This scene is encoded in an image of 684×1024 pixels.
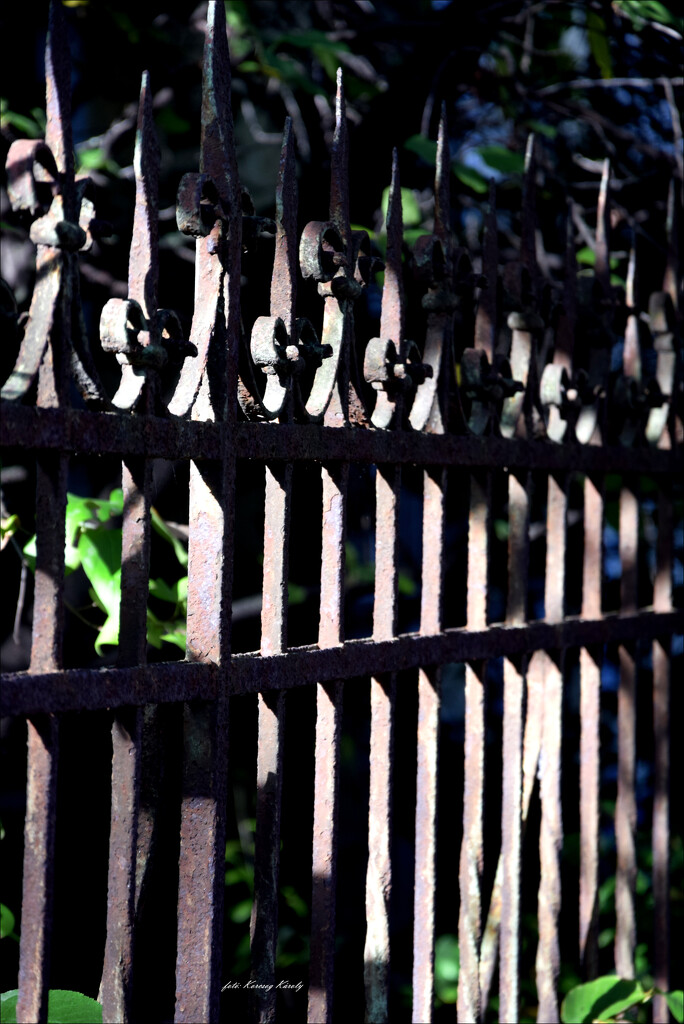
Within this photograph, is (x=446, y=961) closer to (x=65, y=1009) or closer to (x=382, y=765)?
(x=382, y=765)

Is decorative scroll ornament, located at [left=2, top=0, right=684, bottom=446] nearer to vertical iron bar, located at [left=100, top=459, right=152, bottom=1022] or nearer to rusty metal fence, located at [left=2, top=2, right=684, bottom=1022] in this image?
rusty metal fence, located at [left=2, top=2, right=684, bottom=1022]

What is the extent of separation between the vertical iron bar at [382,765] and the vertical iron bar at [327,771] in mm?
116

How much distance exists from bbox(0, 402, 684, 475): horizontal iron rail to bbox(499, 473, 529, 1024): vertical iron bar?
109 millimetres

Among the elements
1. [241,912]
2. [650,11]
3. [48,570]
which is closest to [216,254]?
[48,570]

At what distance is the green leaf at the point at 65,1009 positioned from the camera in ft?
3.88

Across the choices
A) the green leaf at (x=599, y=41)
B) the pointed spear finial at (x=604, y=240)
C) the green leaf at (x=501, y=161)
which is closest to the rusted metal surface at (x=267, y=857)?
the pointed spear finial at (x=604, y=240)

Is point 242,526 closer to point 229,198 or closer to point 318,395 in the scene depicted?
point 318,395

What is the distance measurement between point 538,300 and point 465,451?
0.40 m

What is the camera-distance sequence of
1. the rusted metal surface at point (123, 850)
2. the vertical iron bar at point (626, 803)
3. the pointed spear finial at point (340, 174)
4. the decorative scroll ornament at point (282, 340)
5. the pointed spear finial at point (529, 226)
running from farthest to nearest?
1. the vertical iron bar at point (626, 803)
2. the pointed spear finial at point (529, 226)
3. the pointed spear finial at point (340, 174)
4. the decorative scroll ornament at point (282, 340)
5. the rusted metal surface at point (123, 850)

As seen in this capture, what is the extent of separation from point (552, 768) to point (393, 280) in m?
1.06

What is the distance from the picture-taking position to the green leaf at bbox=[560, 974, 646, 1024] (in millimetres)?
1965

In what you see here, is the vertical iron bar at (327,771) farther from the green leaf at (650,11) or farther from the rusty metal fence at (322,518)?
the green leaf at (650,11)

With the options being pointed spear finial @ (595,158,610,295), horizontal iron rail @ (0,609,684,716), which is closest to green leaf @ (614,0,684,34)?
pointed spear finial @ (595,158,610,295)

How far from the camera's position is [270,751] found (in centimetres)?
141
